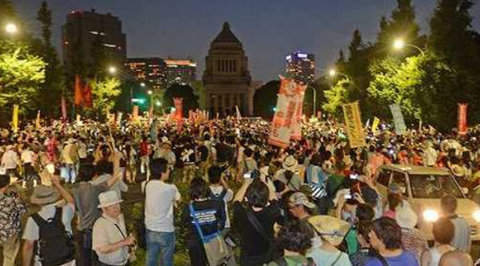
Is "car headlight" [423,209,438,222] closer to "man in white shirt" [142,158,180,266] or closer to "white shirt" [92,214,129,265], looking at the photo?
"man in white shirt" [142,158,180,266]

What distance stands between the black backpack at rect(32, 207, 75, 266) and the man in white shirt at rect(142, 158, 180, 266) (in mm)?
1278

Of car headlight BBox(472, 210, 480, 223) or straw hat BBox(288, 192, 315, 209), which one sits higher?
straw hat BBox(288, 192, 315, 209)

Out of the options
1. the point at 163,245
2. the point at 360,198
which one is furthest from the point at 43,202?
the point at 360,198

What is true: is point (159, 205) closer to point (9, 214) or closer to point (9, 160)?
point (9, 214)

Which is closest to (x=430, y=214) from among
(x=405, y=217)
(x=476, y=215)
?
(x=476, y=215)

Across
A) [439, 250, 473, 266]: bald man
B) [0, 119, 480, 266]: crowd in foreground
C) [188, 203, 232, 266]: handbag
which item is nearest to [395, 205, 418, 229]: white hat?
[0, 119, 480, 266]: crowd in foreground

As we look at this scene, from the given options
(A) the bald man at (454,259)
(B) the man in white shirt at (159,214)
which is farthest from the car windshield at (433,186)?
(A) the bald man at (454,259)

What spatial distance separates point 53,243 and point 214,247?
1.72 m

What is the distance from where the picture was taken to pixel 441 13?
33344 millimetres

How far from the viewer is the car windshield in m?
12.2

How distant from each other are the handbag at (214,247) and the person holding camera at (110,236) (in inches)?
32.7

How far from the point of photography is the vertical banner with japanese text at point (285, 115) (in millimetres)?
15273

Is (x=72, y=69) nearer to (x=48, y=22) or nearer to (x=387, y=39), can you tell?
(x=48, y=22)

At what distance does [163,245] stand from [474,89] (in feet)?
94.6
